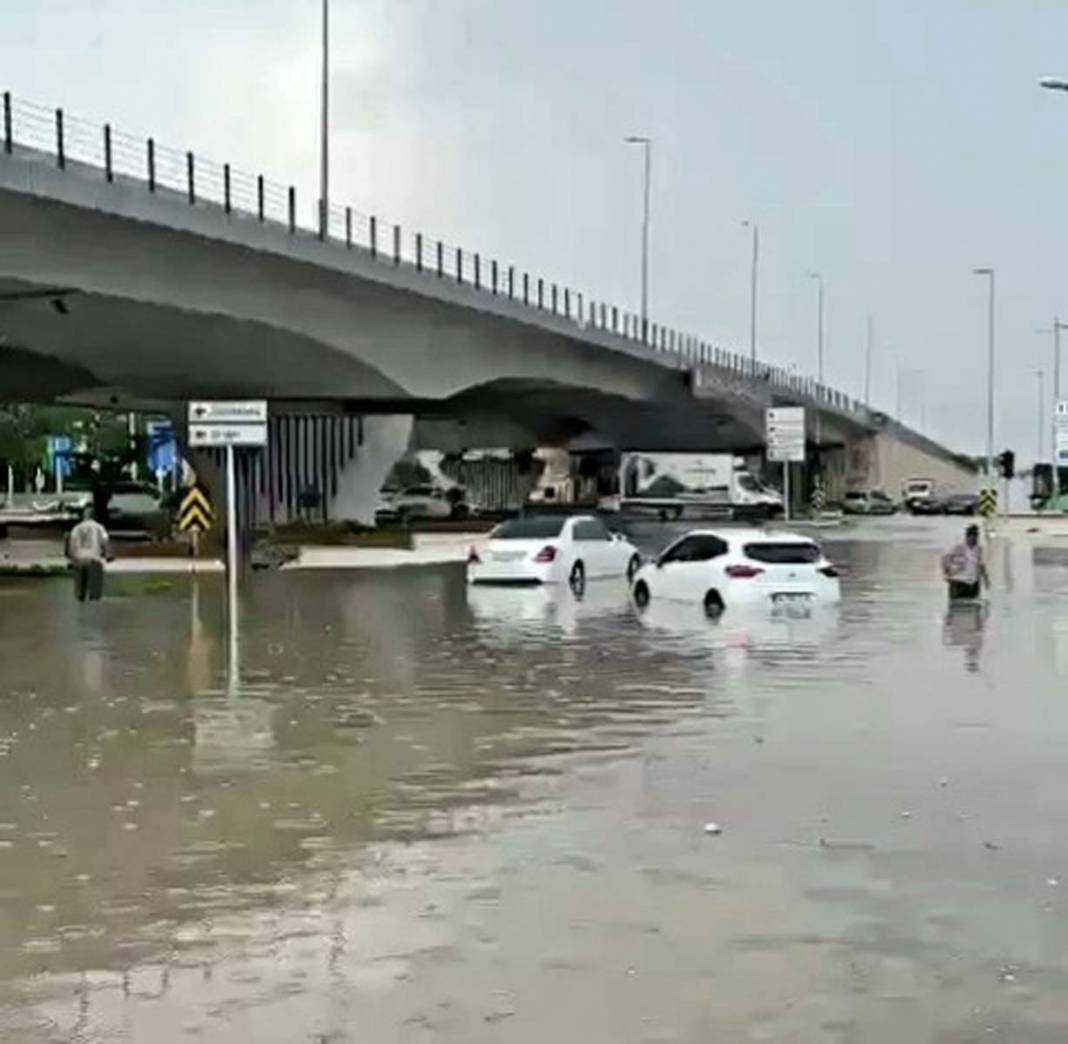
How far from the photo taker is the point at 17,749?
15336 mm

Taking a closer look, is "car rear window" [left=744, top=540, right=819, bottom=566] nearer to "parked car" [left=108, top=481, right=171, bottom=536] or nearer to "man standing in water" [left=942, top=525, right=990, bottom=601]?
"man standing in water" [left=942, top=525, right=990, bottom=601]

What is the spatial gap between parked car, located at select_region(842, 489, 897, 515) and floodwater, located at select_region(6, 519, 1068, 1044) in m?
95.9

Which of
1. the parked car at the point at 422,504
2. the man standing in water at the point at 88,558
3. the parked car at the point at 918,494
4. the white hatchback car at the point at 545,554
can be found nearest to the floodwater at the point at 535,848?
the man standing in water at the point at 88,558

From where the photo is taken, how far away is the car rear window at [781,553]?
3250cm

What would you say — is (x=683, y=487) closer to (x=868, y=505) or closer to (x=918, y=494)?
(x=868, y=505)

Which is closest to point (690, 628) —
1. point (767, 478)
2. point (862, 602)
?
point (862, 602)

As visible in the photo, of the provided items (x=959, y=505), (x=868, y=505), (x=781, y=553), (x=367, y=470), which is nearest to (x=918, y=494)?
(x=868, y=505)

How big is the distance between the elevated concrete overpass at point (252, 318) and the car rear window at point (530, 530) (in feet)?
22.4

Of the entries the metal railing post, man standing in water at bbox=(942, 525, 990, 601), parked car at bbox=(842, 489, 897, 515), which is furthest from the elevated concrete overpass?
parked car at bbox=(842, 489, 897, 515)

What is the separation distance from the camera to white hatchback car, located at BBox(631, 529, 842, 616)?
1264 inches

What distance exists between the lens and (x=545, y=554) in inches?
1606

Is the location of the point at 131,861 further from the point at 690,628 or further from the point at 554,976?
the point at 690,628

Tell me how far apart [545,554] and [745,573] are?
9126 mm

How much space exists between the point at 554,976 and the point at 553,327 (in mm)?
54366
